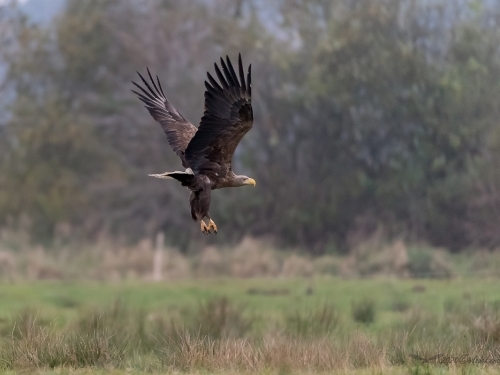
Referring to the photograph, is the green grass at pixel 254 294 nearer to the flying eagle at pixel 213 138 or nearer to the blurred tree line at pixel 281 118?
the flying eagle at pixel 213 138

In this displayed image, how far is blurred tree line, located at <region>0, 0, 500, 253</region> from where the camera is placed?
29828 mm

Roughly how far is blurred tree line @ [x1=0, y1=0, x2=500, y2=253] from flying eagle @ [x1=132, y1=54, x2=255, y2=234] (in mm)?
16320

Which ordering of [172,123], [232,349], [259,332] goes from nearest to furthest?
1. [232,349]
2. [172,123]
3. [259,332]

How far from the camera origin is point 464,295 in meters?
19.0

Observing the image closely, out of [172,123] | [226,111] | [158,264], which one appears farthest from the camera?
[158,264]

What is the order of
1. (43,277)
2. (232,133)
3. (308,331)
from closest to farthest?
(232,133) → (308,331) → (43,277)

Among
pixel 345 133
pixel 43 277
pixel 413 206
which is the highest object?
pixel 345 133

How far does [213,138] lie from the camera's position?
11.9m

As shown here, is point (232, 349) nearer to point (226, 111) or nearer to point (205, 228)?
point (205, 228)

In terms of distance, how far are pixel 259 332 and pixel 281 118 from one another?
787 inches

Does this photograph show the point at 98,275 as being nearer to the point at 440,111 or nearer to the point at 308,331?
the point at 440,111

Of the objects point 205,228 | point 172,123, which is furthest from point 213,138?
point 172,123

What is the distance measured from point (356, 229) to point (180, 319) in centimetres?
1716

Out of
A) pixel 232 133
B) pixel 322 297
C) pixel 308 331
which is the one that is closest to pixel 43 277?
pixel 322 297
